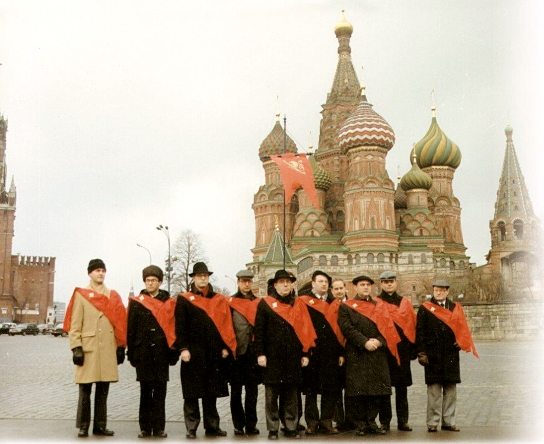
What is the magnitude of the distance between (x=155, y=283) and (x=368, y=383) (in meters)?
2.78

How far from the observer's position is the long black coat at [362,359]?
26.5ft

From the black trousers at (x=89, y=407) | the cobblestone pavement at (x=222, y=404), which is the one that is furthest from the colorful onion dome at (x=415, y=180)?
the black trousers at (x=89, y=407)

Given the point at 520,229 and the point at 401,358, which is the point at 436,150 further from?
the point at 401,358

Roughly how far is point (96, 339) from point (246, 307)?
5.97 ft

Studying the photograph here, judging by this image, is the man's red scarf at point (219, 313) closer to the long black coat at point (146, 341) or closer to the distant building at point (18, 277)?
the long black coat at point (146, 341)

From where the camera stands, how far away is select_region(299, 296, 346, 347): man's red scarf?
843 cm

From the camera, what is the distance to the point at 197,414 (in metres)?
7.92

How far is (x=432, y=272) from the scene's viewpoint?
60531 millimetres

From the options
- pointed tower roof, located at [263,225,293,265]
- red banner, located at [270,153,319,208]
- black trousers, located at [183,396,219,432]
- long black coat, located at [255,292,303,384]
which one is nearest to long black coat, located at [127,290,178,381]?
black trousers, located at [183,396,219,432]

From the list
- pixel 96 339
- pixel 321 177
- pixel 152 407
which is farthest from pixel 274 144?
pixel 152 407

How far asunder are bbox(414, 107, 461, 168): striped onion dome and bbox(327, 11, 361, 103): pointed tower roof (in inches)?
348

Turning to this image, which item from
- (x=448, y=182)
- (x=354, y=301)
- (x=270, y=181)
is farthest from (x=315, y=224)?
(x=354, y=301)

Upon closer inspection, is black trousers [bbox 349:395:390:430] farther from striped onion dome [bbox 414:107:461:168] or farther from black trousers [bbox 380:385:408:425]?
striped onion dome [bbox 414:107:461:168]

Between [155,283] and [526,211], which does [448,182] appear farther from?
[155,283]
